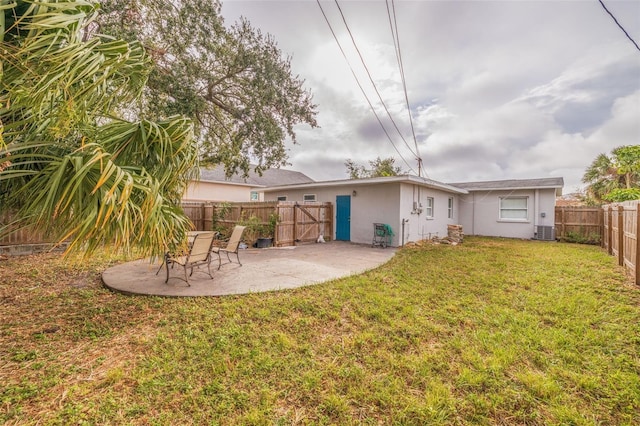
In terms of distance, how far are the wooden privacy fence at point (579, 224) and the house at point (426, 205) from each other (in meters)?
0.41

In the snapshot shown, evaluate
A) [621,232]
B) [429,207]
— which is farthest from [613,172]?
[621,232]

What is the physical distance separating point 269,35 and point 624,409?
997 cm

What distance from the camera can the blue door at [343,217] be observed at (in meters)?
12.4

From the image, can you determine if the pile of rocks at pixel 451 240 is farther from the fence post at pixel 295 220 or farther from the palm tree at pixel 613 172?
the palm tree at pixel 613 172

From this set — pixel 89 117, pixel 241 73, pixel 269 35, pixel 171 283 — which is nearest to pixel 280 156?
pixel 241 73

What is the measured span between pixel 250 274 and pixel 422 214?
8.87 m

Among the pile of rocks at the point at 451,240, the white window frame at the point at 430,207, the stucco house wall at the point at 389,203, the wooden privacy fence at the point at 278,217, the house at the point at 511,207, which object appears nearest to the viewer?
the wooden privacy fence at the point at 278,217

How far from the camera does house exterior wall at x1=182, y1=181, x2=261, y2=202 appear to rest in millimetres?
18953

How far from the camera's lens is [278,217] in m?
10.6

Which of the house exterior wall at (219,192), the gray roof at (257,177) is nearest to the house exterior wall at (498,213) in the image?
the gray roof at (257,177)

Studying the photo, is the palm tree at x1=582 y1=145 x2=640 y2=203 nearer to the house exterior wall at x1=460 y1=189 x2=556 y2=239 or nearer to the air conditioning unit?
the house exterior wall at x1=460 y1=189 x2=556 y2=239

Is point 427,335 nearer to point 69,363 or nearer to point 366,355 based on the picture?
point 366,355

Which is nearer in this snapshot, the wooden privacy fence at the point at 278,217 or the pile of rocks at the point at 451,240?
→ the wooden privacy fence at the point at 278,217

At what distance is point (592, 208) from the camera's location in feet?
40.7
